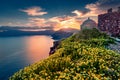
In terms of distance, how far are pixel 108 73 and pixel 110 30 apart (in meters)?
56.8

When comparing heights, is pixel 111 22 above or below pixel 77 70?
above

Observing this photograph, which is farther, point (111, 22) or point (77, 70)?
point (111, 22)

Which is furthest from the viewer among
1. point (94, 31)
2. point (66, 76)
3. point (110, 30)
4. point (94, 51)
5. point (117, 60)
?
point (110, 30)

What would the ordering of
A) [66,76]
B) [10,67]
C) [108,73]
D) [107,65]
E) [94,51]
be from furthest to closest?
[10,67] < [94,51] < [107,65] < [108,73] < [66,76]

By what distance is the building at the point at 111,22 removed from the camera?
6212 cm

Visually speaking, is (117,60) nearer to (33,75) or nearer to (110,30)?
(33,75)

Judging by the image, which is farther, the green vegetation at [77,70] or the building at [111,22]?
the building at [111,22]

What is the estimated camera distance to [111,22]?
6397 centimetres

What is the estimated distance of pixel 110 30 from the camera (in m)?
65.2

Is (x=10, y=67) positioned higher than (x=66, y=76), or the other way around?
(x=66, y=76)

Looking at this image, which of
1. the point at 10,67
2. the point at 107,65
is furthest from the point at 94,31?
the point at 10,67

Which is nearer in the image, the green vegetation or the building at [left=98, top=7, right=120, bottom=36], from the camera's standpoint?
the green vegetation

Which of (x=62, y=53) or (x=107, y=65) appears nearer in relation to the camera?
(x=107, y=65)

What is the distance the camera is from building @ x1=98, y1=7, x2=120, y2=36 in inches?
2446
